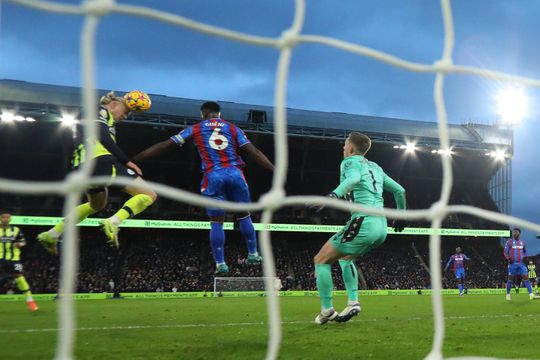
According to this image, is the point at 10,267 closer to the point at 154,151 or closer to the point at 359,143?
the point at 154,151

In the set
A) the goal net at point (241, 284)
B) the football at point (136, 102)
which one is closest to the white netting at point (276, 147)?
the football at point (136, 102)

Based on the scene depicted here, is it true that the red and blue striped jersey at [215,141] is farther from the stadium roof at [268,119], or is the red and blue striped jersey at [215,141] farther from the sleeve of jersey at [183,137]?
the stadium roof at [268,119]

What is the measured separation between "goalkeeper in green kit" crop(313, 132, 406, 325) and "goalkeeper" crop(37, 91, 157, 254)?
68.2 inches

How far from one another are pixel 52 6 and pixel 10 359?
259 cm

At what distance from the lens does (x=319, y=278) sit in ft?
16.8

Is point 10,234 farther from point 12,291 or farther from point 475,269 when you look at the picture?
point 475,269

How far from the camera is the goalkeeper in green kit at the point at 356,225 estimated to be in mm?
4824

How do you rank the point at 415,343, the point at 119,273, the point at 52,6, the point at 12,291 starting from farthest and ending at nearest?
the point at 119,273 < the point at 12,291 < the point at 415,343 < the point at 52,6

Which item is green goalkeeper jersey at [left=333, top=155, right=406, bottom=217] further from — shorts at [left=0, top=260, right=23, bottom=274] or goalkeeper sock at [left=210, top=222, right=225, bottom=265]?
shorts at [left=0, top=260, right=23, bottom=274]

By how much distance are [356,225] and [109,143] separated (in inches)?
88.5

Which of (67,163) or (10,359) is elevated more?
→ (67,163)

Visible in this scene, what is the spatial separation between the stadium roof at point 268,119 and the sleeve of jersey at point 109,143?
1715 centimetres

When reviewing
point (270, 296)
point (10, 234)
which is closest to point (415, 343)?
point (270, 296)

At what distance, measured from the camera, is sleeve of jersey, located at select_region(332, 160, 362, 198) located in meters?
4.37
